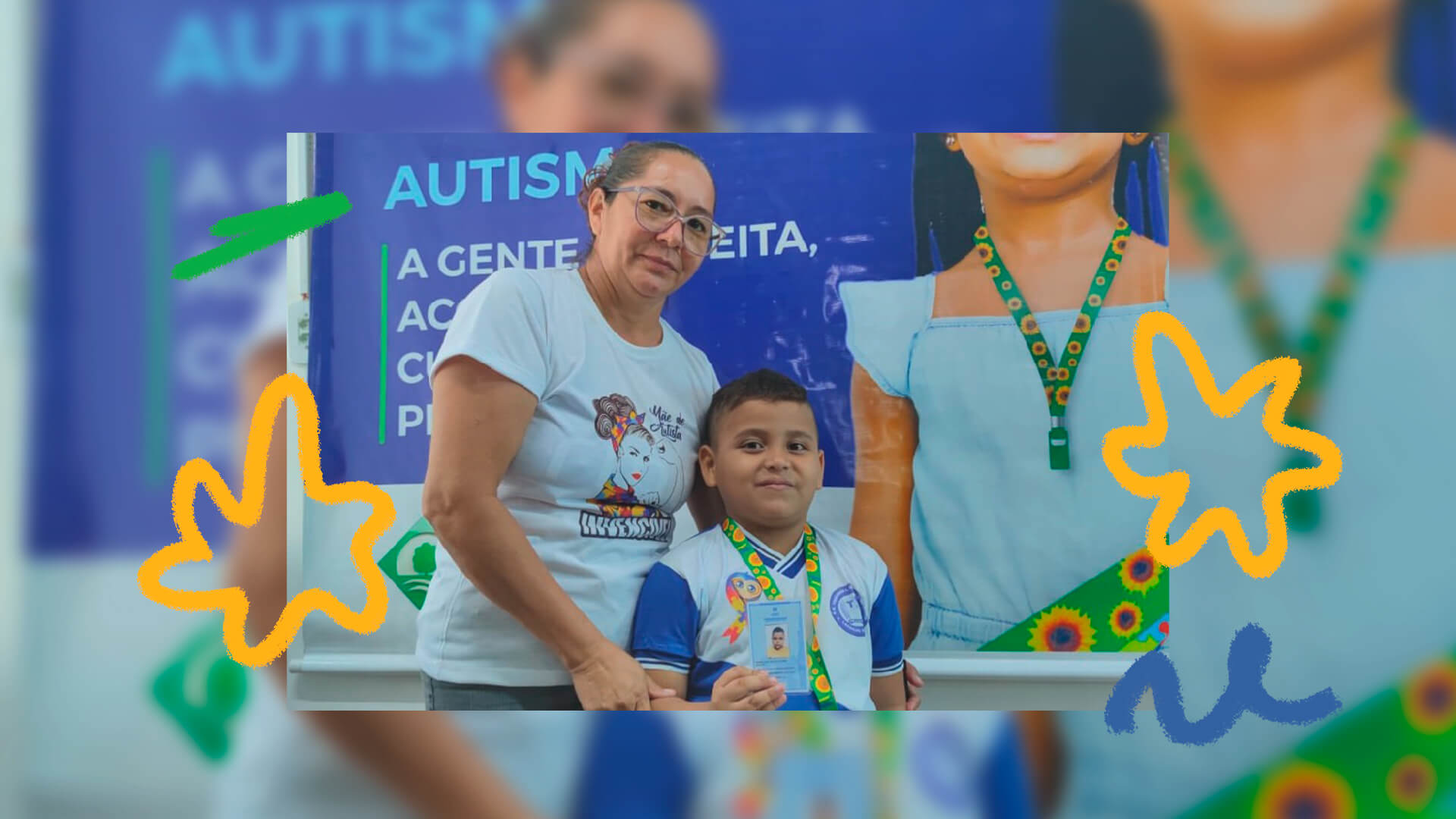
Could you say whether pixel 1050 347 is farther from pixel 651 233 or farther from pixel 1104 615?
pixel 651 233

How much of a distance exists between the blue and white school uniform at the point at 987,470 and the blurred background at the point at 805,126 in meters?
0.15

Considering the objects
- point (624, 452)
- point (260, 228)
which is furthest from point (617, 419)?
point (260, 228)

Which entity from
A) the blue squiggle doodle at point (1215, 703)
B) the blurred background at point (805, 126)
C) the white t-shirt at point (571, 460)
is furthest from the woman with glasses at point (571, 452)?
the blue squiggle doodle at point (1215, 703)

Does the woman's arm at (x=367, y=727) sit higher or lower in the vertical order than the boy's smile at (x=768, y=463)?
lower

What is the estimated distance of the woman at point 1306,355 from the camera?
186 cm

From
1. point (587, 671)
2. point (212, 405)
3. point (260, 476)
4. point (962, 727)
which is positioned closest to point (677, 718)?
point (587, 671)

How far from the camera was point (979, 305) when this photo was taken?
1.83m

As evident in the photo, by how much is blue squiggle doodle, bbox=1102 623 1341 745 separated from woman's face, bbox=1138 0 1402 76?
0.79 meters

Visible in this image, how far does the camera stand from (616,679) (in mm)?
1797

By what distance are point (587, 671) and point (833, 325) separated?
1.88ft

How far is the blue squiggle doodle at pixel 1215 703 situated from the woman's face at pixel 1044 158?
67 cm

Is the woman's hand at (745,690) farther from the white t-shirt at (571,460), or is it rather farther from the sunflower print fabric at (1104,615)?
the sunflower print fabric at (1104,615)

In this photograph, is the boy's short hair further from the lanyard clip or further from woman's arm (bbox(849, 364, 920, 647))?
the lanyard clip

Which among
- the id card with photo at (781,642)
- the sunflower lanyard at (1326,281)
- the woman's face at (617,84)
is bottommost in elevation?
the id card with photo at (781,642)
